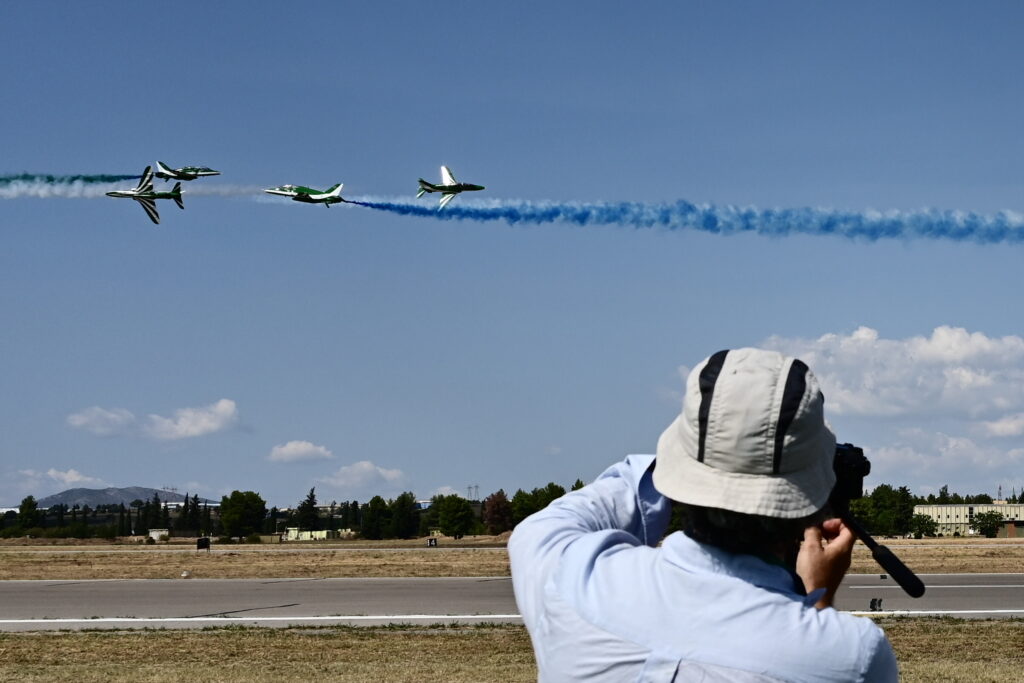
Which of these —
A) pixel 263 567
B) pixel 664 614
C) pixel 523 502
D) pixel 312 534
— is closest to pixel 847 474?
pixel 664 614

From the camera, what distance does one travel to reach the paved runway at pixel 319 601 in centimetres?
1778

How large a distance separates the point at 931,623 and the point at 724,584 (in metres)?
16.2

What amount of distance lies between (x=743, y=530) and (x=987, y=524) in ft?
362

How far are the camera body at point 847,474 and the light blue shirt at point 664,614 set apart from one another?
0.68ft

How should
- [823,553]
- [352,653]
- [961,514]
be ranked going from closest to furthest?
[823,553], [352,653], [961,514]

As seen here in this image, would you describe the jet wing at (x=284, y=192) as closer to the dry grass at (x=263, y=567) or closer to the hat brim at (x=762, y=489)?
the dry grass at (x=263, y=567)

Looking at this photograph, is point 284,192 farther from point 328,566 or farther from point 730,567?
point 730,567

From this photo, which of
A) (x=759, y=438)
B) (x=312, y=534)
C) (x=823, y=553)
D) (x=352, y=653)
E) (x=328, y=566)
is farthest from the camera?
(x=312, y=534)

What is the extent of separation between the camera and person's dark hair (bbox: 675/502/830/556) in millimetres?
1576

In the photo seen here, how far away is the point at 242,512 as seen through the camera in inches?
4387

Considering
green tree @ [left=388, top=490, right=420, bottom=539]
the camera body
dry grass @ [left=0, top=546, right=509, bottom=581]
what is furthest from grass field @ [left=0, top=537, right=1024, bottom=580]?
green tree @ [left=388, top=490, right=420, bottom=539]

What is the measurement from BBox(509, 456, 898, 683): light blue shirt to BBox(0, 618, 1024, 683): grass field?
32.1ft

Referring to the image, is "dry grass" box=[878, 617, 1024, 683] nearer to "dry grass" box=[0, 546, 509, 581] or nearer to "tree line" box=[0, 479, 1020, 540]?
"dry grass" box=[0, 546, 509, 581]

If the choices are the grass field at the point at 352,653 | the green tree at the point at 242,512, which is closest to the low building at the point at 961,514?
the green tree at the point at 242,512
